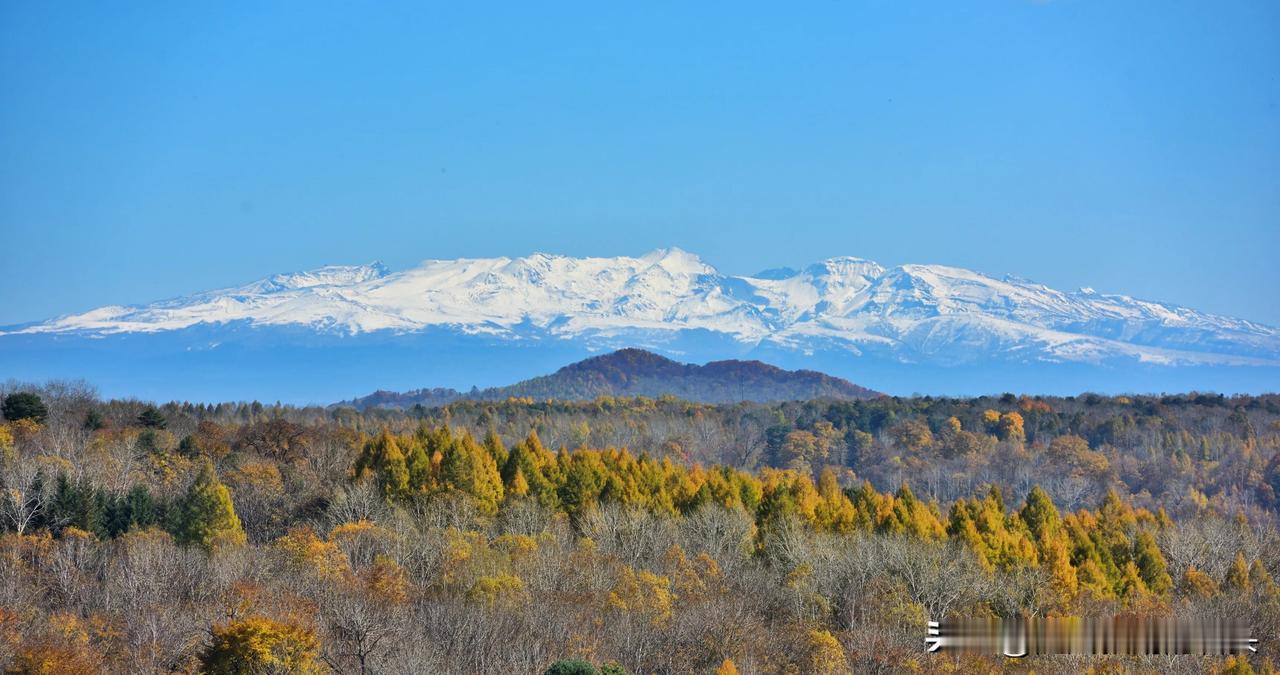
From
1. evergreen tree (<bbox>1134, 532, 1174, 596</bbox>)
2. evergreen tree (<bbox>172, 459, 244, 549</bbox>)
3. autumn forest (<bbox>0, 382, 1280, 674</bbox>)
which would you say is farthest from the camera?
evergreen tree (<bbox>1134, 532, 1174, 596</bbox>)

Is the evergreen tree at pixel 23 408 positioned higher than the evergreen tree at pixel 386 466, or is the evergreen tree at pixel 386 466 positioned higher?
the evergreen tree at pixel 23 408

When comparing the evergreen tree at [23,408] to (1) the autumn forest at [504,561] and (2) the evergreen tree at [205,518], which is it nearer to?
(1) the autumn forest at [504,561]

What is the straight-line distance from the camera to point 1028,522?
77250 mm

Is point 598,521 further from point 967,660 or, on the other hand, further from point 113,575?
point 967,660

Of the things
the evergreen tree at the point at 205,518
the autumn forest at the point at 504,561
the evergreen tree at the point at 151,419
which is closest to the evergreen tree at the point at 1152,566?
the autumn forest at the point at 504,561

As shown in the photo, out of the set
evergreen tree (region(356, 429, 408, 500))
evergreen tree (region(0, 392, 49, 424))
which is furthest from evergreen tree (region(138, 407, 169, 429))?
evergreen tree (region(356, 429, 408, 500))

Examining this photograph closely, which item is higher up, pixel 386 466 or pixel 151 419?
pixel 151 419

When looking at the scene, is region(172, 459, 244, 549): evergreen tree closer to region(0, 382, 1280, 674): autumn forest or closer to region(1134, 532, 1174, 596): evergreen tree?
region(0, 382, 1280, 674): autumn forest

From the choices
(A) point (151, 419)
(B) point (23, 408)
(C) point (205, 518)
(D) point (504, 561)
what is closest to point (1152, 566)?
(D) point (504, 561)

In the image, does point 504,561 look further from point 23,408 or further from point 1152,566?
point 23,408

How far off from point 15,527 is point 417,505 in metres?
18.1

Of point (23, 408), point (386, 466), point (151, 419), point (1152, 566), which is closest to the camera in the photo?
point (1152, 566)

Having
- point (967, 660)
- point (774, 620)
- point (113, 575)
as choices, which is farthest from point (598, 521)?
point (967, 660)

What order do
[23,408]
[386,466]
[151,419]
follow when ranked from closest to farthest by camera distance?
[386,466] < [23,408] < [151,419]
